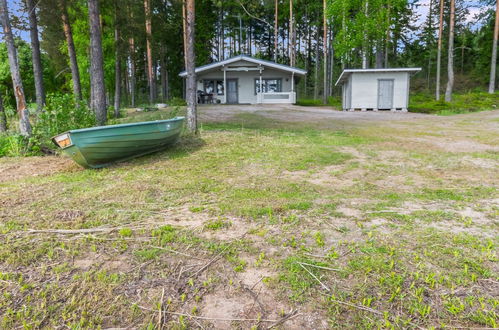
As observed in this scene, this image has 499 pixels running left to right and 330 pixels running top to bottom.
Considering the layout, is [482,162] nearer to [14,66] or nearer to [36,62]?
[14,66]

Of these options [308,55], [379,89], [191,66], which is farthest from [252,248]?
[308,55]

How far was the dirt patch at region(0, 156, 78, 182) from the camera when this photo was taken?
211 inches

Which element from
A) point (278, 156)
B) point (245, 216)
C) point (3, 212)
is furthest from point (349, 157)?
point (3, 212)

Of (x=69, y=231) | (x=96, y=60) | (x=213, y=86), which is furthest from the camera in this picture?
(x=213, y=86)

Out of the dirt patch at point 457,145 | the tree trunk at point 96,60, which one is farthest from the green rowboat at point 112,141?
the dirt patch at point 457,145

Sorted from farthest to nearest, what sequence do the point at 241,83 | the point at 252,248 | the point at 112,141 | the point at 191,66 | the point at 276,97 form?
the point at 241,83 → the point at 276,97 → the point at 191,66 → the point at 112,141 → the point at 252,248

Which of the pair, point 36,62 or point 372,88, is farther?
point 372,88

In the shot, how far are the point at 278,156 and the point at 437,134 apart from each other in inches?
231

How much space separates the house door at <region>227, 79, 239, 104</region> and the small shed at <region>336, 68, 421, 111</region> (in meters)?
9.45

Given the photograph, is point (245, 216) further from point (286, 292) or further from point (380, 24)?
point (380, 24)

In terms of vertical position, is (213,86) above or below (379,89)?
above

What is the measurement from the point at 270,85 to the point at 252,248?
79.4 feet

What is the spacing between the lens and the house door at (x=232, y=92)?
25.6 metres

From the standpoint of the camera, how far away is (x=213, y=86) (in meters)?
25.6
